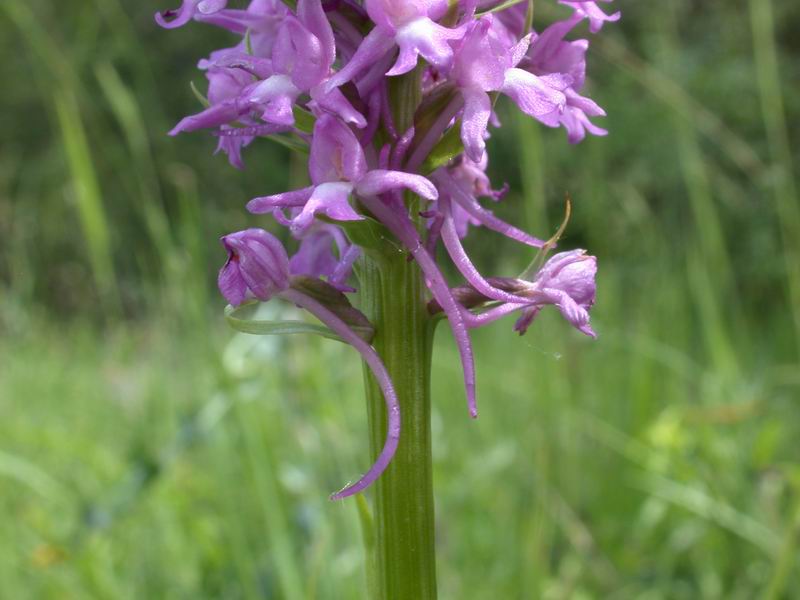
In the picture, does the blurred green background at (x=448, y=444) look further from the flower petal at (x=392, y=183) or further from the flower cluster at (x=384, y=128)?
the flower petal at (x=392, y=183)

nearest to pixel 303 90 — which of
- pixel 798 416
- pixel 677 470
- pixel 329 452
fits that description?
pixel 329 452

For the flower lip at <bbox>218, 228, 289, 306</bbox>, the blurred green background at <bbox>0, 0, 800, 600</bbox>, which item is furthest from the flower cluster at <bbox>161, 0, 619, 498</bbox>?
the blurred green background at <bbox>0, 0, 800, 600</bbox>

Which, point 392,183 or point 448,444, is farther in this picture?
point 448,444

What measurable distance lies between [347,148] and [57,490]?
78.3 inches

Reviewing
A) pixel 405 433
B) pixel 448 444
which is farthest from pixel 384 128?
pixel 448 444

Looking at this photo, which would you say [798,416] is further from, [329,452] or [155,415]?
[155,415]

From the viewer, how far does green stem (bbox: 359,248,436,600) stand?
3.21 ft

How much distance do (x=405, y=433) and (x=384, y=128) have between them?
1.00ft

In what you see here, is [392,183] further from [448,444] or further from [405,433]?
[448,444]

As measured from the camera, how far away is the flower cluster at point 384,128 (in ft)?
2.97

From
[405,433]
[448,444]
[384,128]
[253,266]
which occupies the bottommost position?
[448,444]

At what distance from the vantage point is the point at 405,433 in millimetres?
975

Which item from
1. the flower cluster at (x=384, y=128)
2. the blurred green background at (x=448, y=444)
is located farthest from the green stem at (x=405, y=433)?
the blurred green background at (x=448, y=444)

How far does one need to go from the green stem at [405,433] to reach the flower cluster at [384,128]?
0.08ft
